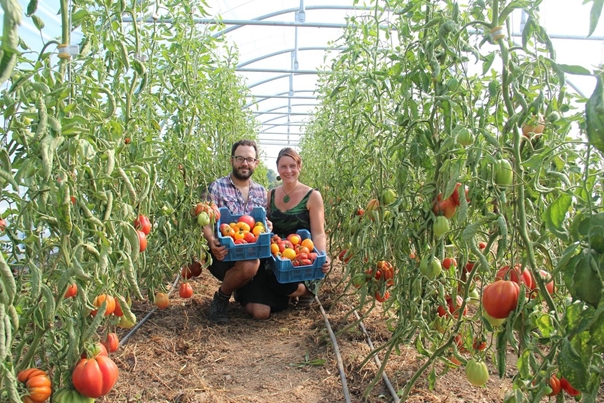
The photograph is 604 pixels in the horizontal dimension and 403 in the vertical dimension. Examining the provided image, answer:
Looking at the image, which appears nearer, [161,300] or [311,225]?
[161,300]

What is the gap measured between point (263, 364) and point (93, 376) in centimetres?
→ 130

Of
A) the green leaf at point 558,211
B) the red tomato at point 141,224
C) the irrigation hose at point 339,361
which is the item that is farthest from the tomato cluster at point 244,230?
the green leaf at point 558,211

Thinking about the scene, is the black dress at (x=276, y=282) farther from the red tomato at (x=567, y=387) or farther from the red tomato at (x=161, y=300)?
the red tomato at (x=567, y=387)

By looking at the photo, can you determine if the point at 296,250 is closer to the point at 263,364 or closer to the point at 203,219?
the point at 203,219

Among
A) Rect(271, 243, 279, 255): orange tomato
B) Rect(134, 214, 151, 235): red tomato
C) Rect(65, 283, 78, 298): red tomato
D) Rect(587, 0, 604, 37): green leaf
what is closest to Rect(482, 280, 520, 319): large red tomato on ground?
Rect(587, 0, 604, 37): green leaf

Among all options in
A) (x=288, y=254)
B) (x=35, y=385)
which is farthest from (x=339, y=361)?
(x=35, y=385)

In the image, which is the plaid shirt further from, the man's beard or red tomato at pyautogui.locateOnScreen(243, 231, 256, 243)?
red tomato at pyautogui.locateOnScreen(243, 231, 256, 243)

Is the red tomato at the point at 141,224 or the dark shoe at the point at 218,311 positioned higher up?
the red tomato at the point at 141,224

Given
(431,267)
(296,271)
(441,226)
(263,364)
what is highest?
(441,226)

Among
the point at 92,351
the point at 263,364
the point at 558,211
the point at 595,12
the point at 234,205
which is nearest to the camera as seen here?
the point at 595,12

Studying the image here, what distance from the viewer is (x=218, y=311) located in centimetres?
302

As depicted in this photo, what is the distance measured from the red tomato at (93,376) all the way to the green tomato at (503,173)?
1111 millimetres

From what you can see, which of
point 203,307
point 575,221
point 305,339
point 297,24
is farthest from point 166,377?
point 297,24

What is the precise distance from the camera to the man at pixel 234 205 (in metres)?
2.92
